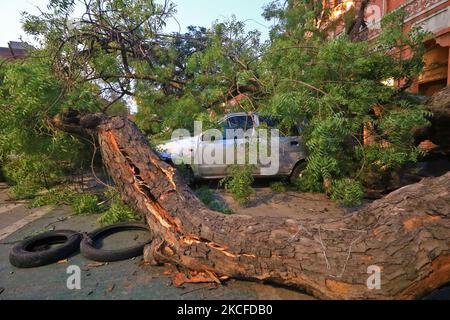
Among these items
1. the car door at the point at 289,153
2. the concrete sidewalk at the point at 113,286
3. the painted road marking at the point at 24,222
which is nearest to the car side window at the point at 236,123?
the car door at the point at 289,153

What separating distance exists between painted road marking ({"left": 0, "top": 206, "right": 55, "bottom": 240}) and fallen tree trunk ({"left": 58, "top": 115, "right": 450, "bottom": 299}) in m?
2.50

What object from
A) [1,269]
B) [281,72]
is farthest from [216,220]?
[281,72]

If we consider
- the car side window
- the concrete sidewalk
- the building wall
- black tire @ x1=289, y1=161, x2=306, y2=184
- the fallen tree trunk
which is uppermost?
the building wall

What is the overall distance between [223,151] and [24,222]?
3746 millimetres

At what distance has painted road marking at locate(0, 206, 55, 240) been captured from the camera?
4.28 m

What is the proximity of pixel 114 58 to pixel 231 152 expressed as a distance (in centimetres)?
311

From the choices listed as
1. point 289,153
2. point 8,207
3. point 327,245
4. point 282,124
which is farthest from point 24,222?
point 289,153

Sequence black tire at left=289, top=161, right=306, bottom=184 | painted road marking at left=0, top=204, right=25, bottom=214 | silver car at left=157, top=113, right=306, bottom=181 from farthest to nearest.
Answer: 1. black tire at left=289, top=161, right=306, bottom=184
2. silver car at left=157, top=113, right=306, bottom=181
3. painted road marking at left=0, top=204, right=25, bottom=214

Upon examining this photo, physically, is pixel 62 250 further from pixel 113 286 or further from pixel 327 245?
pixel 327 245

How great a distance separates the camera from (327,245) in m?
2.33

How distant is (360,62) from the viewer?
4.36m

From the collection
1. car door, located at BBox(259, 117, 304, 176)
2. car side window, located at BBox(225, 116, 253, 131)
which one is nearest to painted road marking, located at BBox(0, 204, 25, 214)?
car side window, located at BBox(225, 116, 253, 131)

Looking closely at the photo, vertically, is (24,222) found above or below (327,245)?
below

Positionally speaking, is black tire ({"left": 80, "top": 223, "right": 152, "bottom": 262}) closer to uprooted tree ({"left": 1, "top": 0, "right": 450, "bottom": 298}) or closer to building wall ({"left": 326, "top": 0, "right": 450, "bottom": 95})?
uprooted tree ({"left": 1, "top": 0, "right": 450, "bottom": 298})
